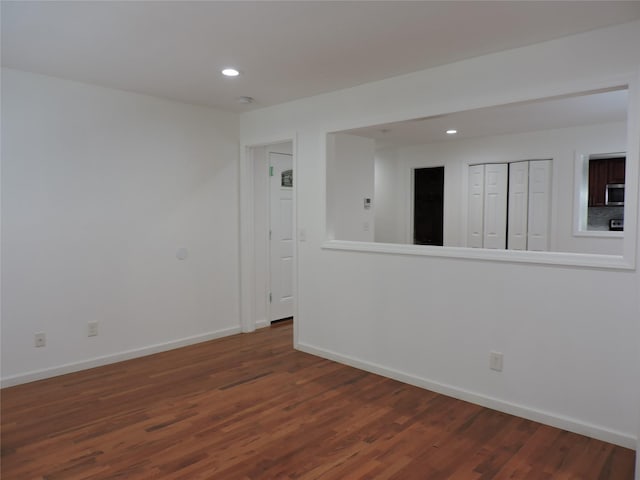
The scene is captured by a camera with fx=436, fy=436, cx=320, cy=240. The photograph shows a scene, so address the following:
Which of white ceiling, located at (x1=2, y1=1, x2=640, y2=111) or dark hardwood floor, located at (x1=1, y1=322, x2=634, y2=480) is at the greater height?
white ceiling, located at (x1=2, y1=1, x2=640, y2=111)

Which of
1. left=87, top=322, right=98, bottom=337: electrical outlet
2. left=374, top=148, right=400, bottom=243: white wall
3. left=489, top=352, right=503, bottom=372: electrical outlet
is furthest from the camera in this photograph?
left=374, top=148, right=400, bottom=243: white wall

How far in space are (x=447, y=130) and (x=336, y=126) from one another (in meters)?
2.18

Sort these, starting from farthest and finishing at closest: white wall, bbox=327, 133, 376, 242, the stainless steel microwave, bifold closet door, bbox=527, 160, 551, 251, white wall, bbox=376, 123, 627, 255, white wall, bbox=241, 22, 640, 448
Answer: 1. the stainless steel microwave
2. bifold closet door, bbox=527, 160, 551, 251
3. white wall, bbox=376, 123, 627, 255
4. white wall, bbox=327, 133, 376, 242
5. white wall, bbox=241, 22, 640, 448

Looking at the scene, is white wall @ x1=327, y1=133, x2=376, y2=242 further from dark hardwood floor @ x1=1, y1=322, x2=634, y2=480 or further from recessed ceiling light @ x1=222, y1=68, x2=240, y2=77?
dark hardwood floor @ x1=1, y1=322, x2=634, y2=480

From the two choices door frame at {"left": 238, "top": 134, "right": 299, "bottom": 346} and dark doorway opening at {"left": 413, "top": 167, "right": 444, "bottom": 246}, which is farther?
dark doorway opening at {"left": 413, "top": 167, "right": 444, "bottom": 246}

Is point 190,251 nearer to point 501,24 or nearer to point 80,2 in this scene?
point 80,2

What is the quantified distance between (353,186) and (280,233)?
110 centimetres

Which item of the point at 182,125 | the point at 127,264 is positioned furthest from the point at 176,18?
the point at 127,264

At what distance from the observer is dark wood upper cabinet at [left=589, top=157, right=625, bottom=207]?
5551 mm

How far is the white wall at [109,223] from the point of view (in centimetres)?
344

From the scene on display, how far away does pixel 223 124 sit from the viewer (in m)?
4.73

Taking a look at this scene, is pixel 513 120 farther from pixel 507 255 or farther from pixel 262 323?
pixel 262 323

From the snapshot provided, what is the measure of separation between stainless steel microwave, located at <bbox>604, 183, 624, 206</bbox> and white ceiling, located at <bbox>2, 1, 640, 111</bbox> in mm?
3857

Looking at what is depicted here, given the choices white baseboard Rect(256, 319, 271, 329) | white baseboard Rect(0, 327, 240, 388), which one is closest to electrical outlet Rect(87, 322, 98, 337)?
white baseboard Rect(0, 327, 240, 388)
